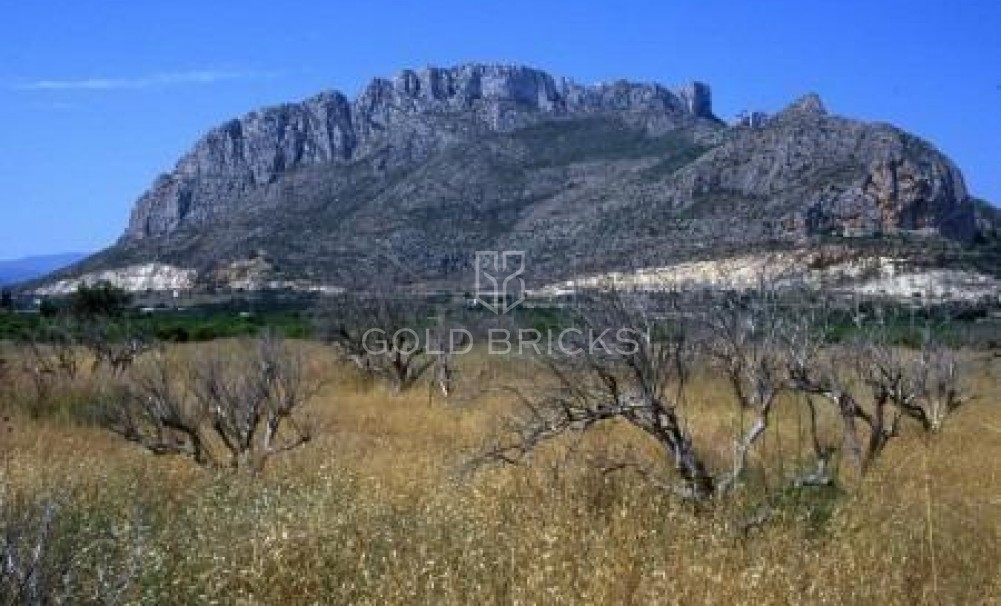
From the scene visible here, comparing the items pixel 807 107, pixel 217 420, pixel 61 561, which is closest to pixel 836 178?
pixel 807 107

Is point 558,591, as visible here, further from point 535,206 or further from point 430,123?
point 430,123

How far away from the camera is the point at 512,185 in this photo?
8100 cm

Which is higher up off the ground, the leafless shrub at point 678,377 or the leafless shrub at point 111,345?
the leafless shrub at point 678,377

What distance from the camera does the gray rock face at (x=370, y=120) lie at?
335ft

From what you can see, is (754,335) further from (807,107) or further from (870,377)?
(807,107)

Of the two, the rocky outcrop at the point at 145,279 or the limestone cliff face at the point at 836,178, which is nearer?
the limestone cliff face at the point at 836,178

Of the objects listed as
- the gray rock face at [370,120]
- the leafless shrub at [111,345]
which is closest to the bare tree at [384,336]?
the leafless shrub at [111,345]

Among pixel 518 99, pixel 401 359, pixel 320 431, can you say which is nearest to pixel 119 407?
pixel 320 431

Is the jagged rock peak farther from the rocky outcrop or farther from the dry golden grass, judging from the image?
the dry golden grass

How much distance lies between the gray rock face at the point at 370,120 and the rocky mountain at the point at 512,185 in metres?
0.32

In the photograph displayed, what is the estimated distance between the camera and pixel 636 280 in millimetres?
8461

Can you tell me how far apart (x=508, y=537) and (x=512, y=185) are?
76.0m

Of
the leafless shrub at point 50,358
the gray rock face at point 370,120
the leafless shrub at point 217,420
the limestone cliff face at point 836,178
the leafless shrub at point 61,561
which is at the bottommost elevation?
the leafless shrub at point 50,358

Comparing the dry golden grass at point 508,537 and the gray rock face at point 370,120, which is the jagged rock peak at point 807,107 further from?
the dry golden grass at point 508,537
